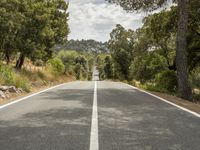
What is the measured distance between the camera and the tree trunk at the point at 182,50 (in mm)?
19125

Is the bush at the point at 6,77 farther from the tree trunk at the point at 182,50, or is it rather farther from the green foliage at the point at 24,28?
the tree trunk at the point at 182,50

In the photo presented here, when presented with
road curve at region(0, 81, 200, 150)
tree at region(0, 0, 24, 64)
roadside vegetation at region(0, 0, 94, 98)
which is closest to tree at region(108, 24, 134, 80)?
roadside vegetation at region(0, 0, 94, 98)

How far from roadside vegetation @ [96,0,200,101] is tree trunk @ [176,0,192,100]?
1.28ft

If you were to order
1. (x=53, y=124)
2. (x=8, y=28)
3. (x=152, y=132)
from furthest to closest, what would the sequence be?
(x=8, y=28) < (x=53, y=124) < (x=152, y=132)

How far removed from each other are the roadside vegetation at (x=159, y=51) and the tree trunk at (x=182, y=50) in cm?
39

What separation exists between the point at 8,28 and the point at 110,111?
50.8 feet

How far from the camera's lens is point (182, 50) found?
19.2m

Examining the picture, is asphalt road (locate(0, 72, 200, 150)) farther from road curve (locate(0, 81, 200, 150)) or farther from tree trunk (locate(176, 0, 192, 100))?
tree trunk (locate(176, 0, 192, 100))

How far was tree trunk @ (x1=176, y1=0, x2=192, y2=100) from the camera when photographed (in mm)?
19125

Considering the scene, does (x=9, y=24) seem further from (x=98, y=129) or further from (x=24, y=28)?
(x=98, y=129)

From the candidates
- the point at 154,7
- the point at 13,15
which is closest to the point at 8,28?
the point at 13,15

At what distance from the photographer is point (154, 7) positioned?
74.1 feet

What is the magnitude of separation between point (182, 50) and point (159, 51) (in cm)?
1943

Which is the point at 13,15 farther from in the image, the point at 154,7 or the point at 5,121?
the point at 5,121
